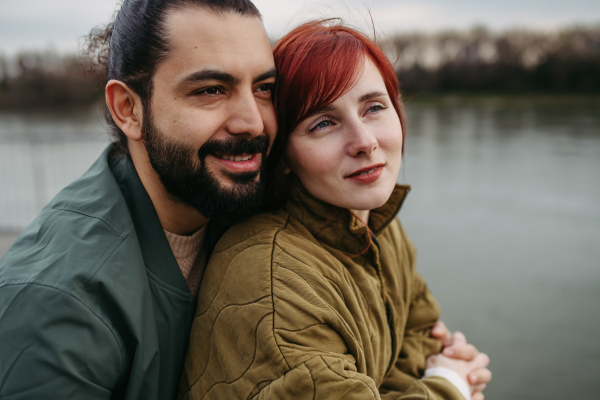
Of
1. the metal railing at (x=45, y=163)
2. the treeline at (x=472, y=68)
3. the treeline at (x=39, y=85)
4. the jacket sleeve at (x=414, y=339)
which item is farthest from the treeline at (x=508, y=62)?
the jacket sleeve at (x=414, y=339)

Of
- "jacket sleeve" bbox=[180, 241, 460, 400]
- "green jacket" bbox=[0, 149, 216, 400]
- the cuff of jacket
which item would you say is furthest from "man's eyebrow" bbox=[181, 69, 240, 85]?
the cuff of jacket

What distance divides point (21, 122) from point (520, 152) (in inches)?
759

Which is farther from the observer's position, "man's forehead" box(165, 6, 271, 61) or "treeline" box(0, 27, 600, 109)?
"treeline" box(0, 27, 600, 109)

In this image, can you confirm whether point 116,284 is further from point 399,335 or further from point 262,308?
point 399,335

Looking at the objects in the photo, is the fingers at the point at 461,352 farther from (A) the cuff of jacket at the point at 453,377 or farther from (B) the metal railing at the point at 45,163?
(B) the metal railing at the point at 45,163

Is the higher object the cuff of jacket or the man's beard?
the man's beard

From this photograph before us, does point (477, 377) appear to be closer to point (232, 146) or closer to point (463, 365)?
point (463, 365)

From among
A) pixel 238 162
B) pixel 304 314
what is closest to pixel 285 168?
pixel 238 162

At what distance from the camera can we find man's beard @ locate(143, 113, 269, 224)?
1740 millimetres

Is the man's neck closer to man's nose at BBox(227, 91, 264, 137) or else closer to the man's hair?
the man's hair

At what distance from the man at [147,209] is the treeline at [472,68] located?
24.3 meters

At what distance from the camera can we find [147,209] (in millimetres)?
1818

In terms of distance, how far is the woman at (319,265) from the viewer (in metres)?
1.38

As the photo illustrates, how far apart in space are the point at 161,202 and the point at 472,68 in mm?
40823
